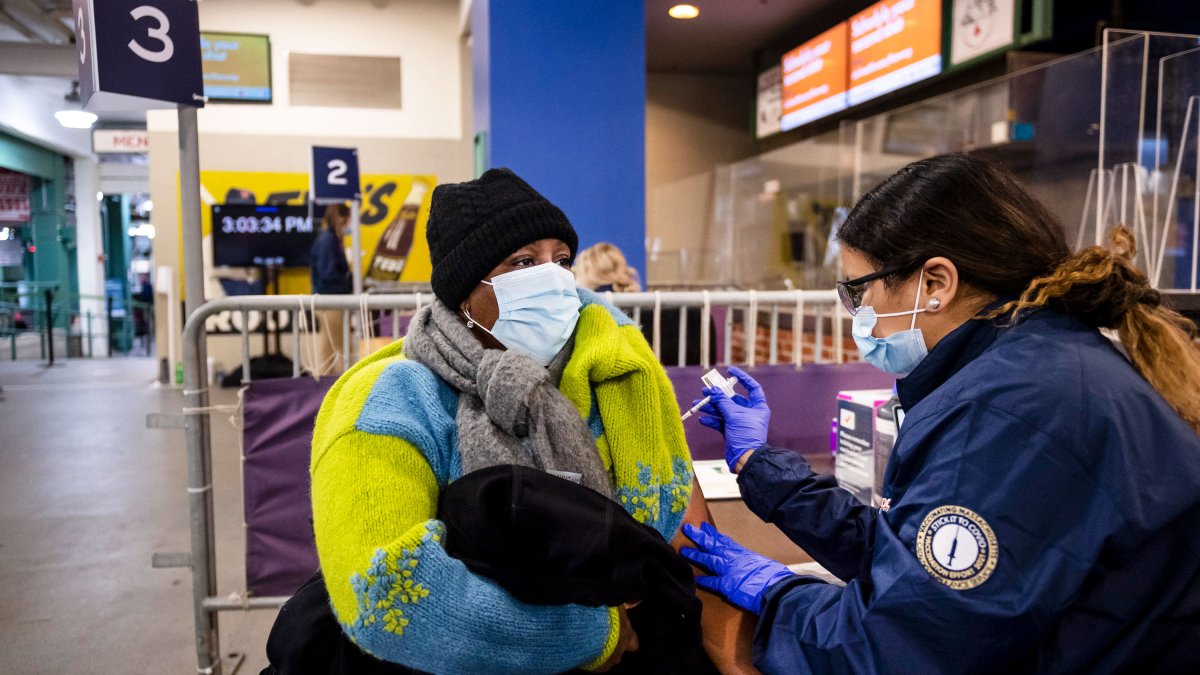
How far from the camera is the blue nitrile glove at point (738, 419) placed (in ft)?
5.50

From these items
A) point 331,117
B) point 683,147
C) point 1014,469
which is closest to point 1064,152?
point 1014,469

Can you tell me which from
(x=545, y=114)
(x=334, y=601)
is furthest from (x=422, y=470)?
(x=545, y=114)

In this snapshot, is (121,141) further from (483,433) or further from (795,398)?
(483,433)

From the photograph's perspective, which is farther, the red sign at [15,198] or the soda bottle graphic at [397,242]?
the red sign at [15,198]

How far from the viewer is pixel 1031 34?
4.84 metres

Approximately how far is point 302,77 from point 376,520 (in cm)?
886

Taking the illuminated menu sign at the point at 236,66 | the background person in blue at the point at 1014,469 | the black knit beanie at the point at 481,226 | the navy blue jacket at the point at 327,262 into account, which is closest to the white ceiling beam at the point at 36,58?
the illuminated menu sign at the point at 236,66

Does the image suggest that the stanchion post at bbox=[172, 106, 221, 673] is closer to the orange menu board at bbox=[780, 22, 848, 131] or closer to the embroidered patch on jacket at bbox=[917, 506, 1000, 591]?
the embroidered patch on jacket at bbox=[917, 506, 1000, 591]

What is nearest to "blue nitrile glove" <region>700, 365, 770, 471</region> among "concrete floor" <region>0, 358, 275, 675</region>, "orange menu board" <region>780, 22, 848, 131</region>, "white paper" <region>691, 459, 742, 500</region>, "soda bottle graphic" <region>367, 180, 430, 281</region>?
"white paper" <region>691, 459, 742, 500</region>

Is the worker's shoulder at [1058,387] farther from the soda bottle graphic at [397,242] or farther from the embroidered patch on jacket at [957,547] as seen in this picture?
the soda bottle graphic at [397,242]

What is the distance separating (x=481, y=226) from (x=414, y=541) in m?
0.56

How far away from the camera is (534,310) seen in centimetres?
143

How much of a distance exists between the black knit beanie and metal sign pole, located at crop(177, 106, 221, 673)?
1.25 meters

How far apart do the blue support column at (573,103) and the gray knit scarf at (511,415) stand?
11.6 feet
